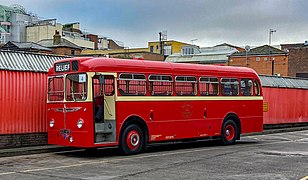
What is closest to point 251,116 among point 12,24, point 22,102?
point 22,102

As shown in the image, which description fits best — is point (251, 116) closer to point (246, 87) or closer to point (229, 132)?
point (246, 87)

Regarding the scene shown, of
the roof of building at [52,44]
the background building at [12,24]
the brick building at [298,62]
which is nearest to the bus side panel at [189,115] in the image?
the roof of building at [52,44]

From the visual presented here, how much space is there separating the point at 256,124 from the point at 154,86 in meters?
6.68

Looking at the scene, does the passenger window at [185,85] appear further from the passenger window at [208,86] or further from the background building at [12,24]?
the background building at [12,24]

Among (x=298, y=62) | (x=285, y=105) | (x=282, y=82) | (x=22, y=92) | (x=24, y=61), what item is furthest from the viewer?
(x=298, y=62)

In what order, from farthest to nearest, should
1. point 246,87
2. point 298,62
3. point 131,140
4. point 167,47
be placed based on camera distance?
point 167,47 < point 298,62 < point 246,87 < point 131,140

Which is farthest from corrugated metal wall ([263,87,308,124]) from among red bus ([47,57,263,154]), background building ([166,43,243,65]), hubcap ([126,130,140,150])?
background building ([166,43,243,65])

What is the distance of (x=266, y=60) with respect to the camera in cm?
6781

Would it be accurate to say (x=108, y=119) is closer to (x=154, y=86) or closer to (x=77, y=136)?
(x=77, y=136)

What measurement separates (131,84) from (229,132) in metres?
6.03

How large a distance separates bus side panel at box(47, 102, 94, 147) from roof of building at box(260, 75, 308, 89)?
17313 mm

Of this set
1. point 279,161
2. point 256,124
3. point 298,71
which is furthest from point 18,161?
point 298,71

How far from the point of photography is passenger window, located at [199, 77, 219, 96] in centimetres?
1849

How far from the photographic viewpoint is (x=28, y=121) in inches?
674
